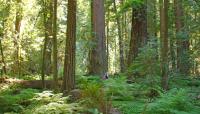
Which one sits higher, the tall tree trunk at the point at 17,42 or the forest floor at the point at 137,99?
the tall tree trunk at the point at 17,42

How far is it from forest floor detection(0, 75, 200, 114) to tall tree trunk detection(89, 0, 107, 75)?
2.65 meters

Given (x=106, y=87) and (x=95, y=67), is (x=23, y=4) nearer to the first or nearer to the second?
(x=95, y=67)

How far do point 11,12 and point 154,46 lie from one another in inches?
446

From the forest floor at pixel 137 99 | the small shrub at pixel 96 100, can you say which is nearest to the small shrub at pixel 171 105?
the forest floor at pixel 137 99

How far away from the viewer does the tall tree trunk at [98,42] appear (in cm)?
1459

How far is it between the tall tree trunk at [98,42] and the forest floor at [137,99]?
2652 millimetres

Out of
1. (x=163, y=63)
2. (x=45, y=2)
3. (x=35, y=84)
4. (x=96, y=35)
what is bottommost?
(x=35, y=84)

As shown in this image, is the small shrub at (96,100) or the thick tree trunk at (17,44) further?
the thick tree trunk at (17,44)

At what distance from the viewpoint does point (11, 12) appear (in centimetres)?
2173

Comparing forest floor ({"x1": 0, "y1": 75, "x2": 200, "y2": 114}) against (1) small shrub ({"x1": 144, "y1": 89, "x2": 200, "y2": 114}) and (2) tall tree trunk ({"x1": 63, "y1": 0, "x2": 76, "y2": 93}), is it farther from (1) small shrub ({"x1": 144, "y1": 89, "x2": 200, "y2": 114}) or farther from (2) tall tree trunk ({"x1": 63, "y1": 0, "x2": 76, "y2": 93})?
(2) tall tree trunk ({"x1": 63, "y1": 0, "x2": 76, "y2": 93})

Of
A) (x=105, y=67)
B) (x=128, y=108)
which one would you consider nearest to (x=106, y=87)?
(x=128, y=108)

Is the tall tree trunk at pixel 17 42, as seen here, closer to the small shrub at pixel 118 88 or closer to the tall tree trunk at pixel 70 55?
the tall tree trunk at pixel 70 55

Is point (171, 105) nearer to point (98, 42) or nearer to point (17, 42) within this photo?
point (98, 42)

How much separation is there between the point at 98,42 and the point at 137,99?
4109mm
